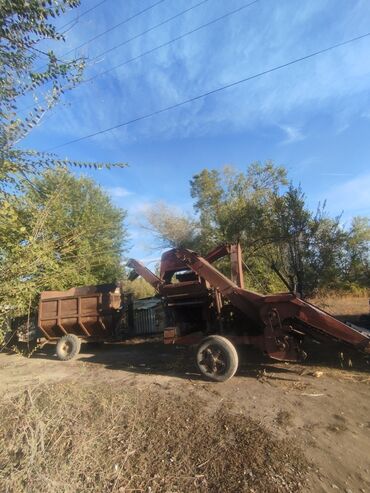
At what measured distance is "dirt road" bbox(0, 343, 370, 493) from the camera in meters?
3.64

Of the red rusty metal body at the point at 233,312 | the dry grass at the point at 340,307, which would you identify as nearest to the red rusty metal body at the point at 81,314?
the red rusty metal body at the point at 233,312

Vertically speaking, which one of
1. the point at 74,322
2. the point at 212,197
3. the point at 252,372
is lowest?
the point at 252,372

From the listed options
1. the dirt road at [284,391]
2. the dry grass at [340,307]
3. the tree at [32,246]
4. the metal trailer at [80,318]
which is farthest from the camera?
the dry grass at [340,307]

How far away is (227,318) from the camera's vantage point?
7.84 meters

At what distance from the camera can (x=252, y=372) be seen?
7043mm

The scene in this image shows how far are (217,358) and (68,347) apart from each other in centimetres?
572

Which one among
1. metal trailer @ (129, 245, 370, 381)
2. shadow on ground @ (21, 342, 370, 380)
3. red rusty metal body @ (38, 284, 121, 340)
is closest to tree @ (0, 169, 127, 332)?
metal trailer @ (129, 245, 370, 381)

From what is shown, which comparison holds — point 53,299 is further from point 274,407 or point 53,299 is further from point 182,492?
point 182,492

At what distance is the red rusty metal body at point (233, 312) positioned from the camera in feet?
20.3

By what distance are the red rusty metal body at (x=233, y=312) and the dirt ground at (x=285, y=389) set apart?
2.11ft

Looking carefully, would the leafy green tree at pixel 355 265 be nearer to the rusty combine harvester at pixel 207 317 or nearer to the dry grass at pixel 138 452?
the rusty combine harvester at pixel 207 317

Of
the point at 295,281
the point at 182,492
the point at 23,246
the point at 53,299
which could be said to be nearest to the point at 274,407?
the point at 182,492

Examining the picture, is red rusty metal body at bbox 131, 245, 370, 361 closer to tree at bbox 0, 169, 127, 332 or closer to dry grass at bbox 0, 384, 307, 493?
dry grass at bbox 0, 384, 307, 493

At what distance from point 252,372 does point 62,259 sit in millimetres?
4827
